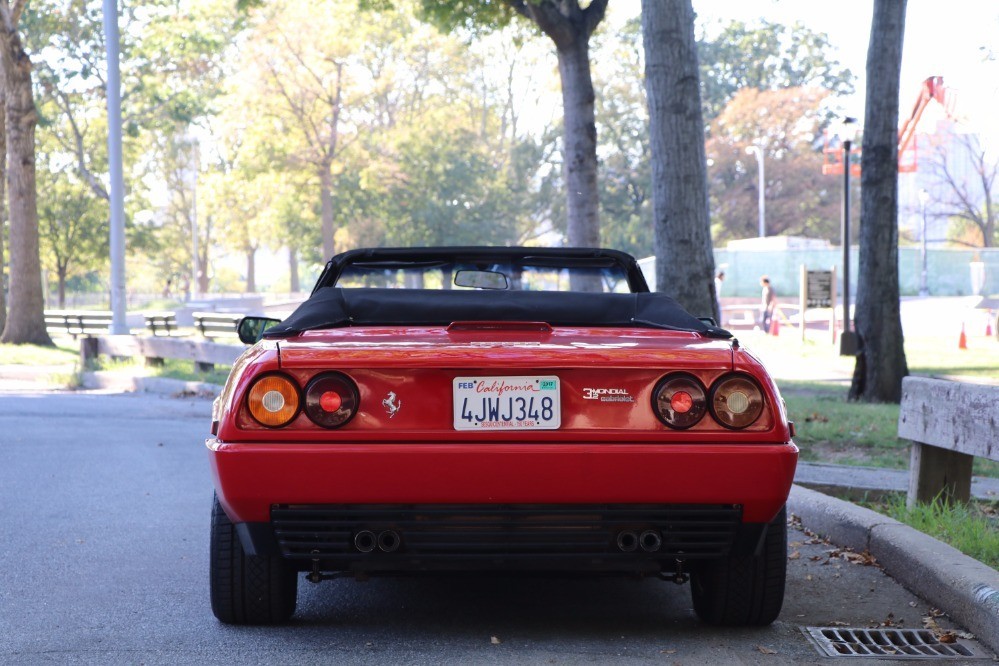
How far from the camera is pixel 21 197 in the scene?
26094mm

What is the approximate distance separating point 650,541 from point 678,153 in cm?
709

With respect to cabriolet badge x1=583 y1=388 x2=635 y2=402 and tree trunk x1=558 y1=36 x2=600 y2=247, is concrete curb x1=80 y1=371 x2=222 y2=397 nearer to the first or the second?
tree trunk x1=558 y1=36 x2=600 y2=247

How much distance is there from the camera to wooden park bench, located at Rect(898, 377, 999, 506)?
19.0 ft

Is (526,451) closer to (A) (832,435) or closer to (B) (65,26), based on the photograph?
(A) (832,435)

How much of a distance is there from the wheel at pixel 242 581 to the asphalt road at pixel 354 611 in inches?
2.6

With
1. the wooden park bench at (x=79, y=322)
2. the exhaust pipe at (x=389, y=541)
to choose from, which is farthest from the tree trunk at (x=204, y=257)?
the exhaust pipe at (x=389, y=541)

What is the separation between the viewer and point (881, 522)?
19.3ft

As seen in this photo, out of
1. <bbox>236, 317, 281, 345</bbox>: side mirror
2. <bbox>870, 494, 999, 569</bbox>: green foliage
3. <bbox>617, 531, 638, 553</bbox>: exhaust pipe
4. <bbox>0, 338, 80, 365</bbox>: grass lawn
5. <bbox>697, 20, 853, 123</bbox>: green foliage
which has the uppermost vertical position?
<bbox>697, 20, 853, 123</bbox>: green foliage

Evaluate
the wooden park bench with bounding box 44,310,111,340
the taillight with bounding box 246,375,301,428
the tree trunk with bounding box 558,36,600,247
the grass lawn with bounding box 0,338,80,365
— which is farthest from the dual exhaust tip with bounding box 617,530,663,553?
the wooden park bench with bounding box 44,310,111,340

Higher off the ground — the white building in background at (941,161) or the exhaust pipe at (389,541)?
the white building in background at (941,161)

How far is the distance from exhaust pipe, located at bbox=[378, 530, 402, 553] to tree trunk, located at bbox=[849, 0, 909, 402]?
10.4 meters

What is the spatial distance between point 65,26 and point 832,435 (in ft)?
90.7

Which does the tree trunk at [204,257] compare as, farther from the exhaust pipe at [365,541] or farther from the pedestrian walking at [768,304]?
the exhaust pipe at [365,541]

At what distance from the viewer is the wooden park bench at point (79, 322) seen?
32.8 metres
